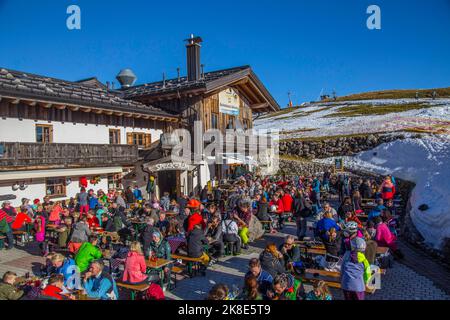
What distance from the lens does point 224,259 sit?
10.3m

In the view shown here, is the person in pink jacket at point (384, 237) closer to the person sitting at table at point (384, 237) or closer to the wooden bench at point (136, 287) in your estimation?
the person sitting at table at point (384, 237)

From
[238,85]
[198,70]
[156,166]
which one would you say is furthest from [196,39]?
[156,166]

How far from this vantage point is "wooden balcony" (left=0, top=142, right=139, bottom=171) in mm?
13836

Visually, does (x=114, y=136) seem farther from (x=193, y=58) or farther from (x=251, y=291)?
(x=251, y=291)

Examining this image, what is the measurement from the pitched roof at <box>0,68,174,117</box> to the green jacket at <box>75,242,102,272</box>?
9397 millimetres

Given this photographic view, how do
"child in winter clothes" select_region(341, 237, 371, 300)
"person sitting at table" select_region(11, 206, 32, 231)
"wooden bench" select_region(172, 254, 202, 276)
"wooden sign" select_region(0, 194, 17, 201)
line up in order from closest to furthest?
"child in winter clothes" select_region(341, 237, 371, 300), "wooden bench" select_region(172, 254, 202, 276), "person sitting at table" select_region(11, 206, 32, 231), "wooden sign" select_region(0, 194, 17, 201)

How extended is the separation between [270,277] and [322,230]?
329 cm

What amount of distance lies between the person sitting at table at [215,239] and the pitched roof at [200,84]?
1261 centimetres

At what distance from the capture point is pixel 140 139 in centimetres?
2134

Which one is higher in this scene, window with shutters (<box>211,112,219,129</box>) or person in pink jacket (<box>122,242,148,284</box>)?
window with shutters (<box>211,112,219,129</box>)

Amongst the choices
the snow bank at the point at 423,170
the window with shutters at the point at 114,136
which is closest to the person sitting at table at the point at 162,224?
the snow bank at the point at 423,170

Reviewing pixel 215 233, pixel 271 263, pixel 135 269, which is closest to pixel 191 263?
pixel 215 233

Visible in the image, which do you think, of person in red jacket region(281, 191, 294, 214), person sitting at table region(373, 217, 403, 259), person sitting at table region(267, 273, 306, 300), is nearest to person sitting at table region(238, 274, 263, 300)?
person sitting at table region(267, 273, 306, 300)

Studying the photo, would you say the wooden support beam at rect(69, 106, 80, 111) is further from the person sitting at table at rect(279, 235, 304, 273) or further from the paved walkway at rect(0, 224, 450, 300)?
the person sitting at table at rect(279, 235, 304, 273)
